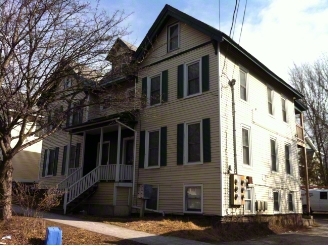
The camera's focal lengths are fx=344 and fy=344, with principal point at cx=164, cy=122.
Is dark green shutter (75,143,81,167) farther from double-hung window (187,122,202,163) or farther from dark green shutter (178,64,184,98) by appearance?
double-hung window (187,122,202,163)

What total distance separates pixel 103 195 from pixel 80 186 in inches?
51.6

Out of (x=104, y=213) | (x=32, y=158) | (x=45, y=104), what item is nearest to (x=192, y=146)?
(x=104, y=213)

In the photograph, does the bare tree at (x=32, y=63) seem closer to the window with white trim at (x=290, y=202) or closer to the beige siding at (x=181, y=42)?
the beige siding at (x=181, y=42)

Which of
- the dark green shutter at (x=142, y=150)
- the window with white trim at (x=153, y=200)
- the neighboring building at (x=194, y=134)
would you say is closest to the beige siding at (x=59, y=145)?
the neighboring building at (x=194, y=134)

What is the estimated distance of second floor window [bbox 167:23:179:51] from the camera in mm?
17891

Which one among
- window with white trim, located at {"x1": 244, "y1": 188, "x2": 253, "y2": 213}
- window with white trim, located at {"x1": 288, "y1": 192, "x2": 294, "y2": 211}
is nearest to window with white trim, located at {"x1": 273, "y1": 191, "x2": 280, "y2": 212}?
window with white trim, located at {"x1": 288, "y1": 192, "x2": 294, "y2": 211}

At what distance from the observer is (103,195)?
1748 centimetres

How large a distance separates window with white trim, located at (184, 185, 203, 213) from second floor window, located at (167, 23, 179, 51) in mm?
7268

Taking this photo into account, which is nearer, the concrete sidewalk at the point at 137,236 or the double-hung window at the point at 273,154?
the concrete sidewalk at the point at 137,236

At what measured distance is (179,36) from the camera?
17719 millimetres

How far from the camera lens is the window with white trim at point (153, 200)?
650 inches

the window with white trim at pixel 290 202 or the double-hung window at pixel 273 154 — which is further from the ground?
the double-hung window at pixel 273 154

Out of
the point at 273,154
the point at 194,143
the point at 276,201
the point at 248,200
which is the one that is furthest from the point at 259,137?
the point at 194,143

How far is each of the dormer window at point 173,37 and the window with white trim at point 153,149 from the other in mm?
4510
